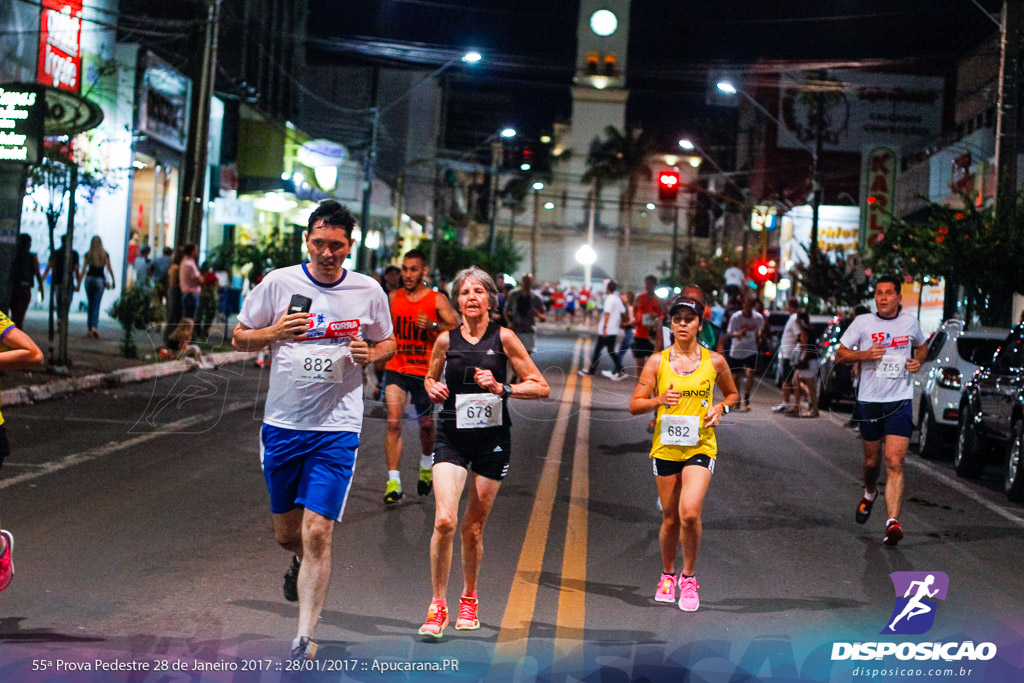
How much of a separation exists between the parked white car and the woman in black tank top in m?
9.44

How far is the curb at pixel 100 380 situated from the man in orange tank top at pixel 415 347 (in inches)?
123

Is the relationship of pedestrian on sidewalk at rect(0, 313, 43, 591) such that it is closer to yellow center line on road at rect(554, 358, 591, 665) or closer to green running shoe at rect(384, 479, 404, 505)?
yellow center line on road at rect(554, 358, 591, 665)

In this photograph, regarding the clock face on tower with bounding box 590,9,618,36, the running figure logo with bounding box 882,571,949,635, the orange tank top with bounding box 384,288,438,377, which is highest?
the clock face on tower with bounding box 590,9,618,36

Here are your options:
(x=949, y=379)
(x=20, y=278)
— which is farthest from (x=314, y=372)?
(x=20, y=278)

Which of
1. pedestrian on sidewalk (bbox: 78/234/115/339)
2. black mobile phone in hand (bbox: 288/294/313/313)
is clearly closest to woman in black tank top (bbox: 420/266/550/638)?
black mobile phone in hand (bbox: 288/294/313/313)

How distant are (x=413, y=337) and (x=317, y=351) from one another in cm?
452

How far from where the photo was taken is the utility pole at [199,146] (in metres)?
23.8

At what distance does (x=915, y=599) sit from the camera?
23.4ft

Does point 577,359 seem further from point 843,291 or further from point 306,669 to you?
point 306,669

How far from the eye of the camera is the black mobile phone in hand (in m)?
5.50

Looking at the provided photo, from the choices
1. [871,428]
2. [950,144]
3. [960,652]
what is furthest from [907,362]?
[950,144]

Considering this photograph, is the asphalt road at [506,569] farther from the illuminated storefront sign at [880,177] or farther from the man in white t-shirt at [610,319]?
the illuminated storefront sign at [880,177]

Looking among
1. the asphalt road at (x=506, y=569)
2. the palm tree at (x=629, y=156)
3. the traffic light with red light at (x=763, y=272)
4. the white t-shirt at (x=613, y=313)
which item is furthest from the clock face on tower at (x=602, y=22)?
the palm tree at (x=629, y=156)

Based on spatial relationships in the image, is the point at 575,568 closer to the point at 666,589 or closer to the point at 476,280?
the point at 666,589
